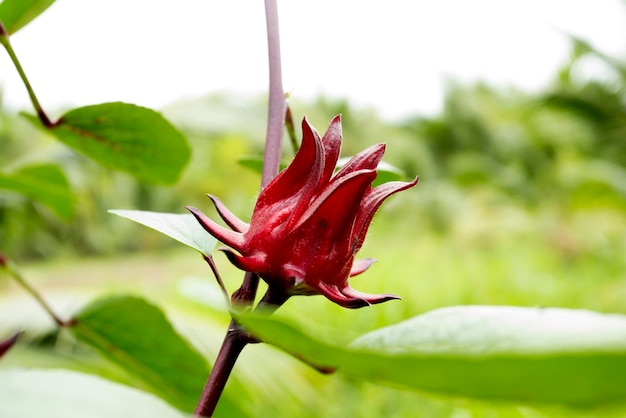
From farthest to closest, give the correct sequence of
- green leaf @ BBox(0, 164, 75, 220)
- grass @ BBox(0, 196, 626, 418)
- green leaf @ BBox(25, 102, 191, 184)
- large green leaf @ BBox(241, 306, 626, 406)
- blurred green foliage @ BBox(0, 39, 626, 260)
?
blurred green foliage @ BBox(0, 39, 626, 260), grass @ BBox(0, 196, 626, 418), green leaf @ BBox(0, 164, 75, 220), green leaf @ BBox(25, 102, 191, 184), large green leaf @ BBox(241, 306, 626, 406)

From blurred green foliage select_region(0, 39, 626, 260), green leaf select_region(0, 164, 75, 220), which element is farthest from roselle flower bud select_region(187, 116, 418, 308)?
blurred green foliage select_region(0, 39, 626, 260)

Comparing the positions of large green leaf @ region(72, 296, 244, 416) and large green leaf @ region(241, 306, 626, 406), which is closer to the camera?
large green leaf @ region(241, 306, 626, 406)

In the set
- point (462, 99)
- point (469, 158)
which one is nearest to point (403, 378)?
point (469, 158)

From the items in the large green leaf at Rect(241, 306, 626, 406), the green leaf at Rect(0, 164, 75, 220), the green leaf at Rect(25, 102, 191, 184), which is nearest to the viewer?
the large green leaf at Rect(241, 306, 626, 406)

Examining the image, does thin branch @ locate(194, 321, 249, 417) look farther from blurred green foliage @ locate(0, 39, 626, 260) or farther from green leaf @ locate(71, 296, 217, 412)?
blurred green foliage @ locate(0, 39, 626, 260)

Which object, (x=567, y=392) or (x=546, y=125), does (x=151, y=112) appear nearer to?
(x=567, y=392)

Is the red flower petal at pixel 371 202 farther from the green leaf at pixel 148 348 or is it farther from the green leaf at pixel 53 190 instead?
the green leaf at pixel 53 190

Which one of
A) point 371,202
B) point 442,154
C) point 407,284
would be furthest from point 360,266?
point 442,154
